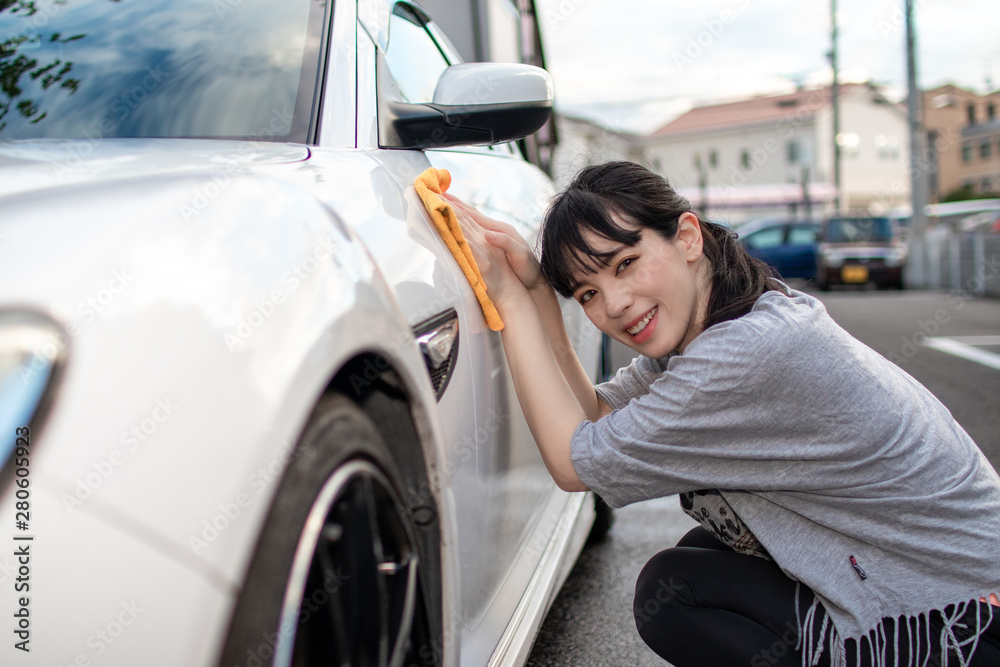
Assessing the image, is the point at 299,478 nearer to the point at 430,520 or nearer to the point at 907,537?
the point at 430,520

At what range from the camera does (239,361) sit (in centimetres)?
71

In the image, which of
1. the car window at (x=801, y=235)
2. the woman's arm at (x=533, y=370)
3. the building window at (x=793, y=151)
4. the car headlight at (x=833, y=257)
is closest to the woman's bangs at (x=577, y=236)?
the woman's arm at (x=533, y=370)

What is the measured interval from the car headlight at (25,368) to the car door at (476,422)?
48cm

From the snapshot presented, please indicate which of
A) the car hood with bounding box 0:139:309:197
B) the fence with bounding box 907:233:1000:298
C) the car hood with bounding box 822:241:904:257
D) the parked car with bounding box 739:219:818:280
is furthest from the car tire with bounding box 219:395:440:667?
the parked car with bounding box 739:219:818:280

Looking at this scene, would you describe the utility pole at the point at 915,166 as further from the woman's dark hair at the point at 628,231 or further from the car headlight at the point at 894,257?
the woman's dark hair at the point at 628,231

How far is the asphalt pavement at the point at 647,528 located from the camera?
85.7 inches

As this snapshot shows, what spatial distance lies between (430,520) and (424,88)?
1302 mm

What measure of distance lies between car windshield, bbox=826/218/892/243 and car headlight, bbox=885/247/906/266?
14.4 inches

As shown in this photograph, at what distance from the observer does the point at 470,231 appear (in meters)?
1.52

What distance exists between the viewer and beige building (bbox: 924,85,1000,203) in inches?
1922

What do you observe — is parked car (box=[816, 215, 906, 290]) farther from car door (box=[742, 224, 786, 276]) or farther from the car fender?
the car fender

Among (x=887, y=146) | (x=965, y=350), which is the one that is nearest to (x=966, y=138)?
(x=887, y=146)

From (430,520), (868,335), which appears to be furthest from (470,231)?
(868,335)

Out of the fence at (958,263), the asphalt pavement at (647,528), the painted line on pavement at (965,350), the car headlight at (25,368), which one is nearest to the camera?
the car headlight at (25,368)
